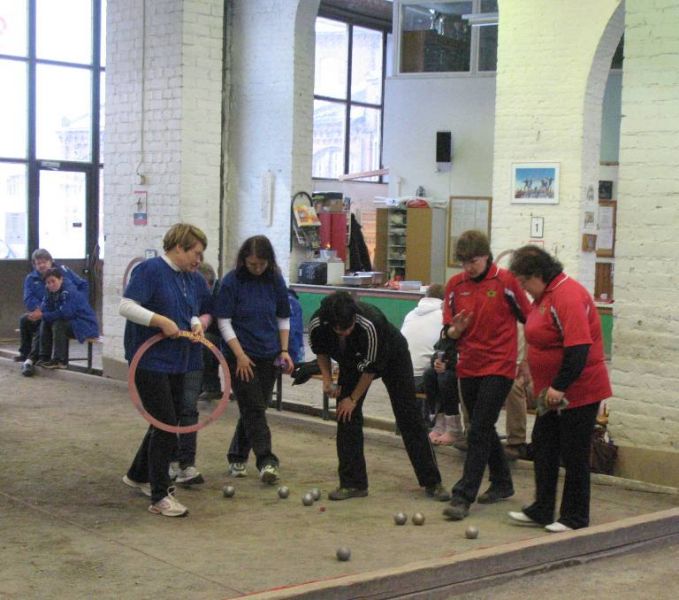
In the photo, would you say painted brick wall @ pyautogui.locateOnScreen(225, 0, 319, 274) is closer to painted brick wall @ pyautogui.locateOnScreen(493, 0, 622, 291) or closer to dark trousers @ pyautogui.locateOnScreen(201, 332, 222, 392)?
painted brick wall @ pyautogui.locateOnScreen(493, 0, 622, 291)

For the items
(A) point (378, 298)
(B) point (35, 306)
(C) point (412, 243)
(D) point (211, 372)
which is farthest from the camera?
(C) point (412, 243)

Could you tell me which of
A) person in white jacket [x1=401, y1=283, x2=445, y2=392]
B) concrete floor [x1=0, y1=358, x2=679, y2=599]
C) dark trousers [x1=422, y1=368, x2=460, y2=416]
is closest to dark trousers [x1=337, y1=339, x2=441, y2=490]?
concrete floor [x1=0, y1=358, x2=679, y2=599]

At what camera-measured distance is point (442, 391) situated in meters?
8.09

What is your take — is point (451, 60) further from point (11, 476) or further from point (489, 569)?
point (489, 569)

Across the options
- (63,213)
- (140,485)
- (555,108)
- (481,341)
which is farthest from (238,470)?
(63,213)

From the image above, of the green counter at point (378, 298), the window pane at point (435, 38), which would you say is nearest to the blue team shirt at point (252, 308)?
the green counter at point (378, 298)

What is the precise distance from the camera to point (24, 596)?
482 cm

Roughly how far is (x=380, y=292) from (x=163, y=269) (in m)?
9.75

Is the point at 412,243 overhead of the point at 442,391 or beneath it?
overhead

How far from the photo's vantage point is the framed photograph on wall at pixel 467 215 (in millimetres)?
19766

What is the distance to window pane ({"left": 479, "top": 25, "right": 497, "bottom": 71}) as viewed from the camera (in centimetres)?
1988

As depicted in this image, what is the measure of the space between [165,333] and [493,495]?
2.15m

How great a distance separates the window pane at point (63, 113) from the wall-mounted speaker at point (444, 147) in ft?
20.3

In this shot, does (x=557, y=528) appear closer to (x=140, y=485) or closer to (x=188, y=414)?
(x=188, y=414)
